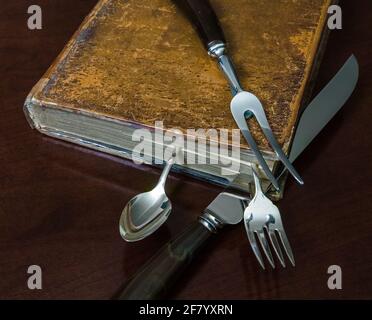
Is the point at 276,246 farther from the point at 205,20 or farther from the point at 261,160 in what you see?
the point at 205,20

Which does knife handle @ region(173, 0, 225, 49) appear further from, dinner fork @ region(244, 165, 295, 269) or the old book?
dinner fork @ region(244, 165, 295, 269)

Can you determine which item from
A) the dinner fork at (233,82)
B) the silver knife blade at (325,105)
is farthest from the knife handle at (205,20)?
the silver knife blade at (325,105)

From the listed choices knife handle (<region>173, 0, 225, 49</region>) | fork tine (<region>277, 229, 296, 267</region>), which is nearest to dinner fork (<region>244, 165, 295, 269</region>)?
fork tine (<region>277, 229, 296, 267</region>)

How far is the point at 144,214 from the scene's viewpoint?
1.51 ft

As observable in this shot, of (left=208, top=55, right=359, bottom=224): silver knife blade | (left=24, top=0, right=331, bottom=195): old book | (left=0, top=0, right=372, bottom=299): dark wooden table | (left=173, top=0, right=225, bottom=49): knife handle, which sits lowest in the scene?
(left=0, top=0, right=372, bottom=299): dark wooden table

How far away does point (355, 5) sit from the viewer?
0.67m

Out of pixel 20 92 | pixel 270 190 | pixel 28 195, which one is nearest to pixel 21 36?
pixel 20 92

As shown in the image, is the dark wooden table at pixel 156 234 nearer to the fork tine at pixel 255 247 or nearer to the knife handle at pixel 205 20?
the fork tine at pixel 255 247

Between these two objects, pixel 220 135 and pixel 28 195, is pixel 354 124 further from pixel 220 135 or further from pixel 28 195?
pixel 28 195

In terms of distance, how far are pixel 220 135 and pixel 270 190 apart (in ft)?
0.21

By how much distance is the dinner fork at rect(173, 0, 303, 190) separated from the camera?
46 cm

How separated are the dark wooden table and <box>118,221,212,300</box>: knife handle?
0.02m

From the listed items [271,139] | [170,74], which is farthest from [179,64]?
[271,139]

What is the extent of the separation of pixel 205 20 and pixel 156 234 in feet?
0.69
